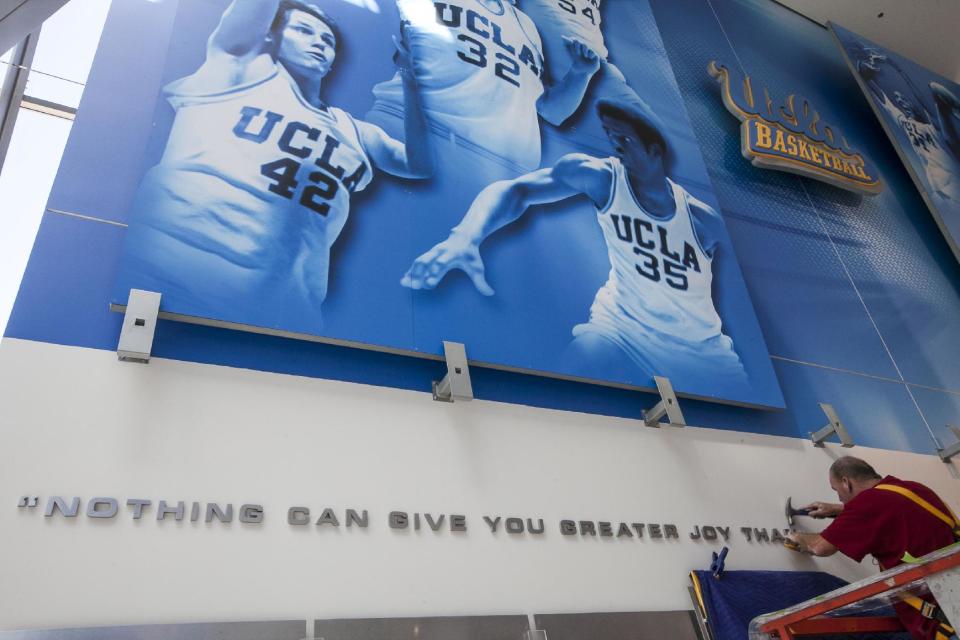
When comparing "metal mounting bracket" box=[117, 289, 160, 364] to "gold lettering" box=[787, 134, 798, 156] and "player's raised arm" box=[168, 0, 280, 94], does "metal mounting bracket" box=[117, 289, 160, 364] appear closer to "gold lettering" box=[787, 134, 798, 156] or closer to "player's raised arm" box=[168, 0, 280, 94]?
"player's raised arm" box=[168, 0, 280, 94]

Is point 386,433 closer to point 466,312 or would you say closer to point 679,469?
point 466,312

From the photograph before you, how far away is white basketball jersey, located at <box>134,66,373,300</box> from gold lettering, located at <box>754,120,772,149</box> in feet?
10.8

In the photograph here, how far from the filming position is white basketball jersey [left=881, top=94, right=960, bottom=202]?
5.42 m

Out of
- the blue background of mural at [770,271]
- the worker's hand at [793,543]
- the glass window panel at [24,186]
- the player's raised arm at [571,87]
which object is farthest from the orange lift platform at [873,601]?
the player's raised arm at [571,87]

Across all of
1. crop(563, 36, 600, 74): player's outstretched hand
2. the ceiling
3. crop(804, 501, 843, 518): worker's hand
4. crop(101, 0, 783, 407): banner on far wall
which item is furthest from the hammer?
the ceiling

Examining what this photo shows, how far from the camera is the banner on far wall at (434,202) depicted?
2.31 meters

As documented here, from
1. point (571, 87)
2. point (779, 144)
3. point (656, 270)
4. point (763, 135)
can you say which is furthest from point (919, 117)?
point (656, 270)

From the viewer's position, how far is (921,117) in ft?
19.9

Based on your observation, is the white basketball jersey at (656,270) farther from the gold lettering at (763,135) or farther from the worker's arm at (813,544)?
the gold lettering at (763,135)

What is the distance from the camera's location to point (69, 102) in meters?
2.64

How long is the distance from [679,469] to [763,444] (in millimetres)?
617

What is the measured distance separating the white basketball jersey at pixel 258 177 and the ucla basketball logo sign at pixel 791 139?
11.0 ft

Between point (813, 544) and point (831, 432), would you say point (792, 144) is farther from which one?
point (813, 544)

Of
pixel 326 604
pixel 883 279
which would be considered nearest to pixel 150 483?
pixel 326 604
